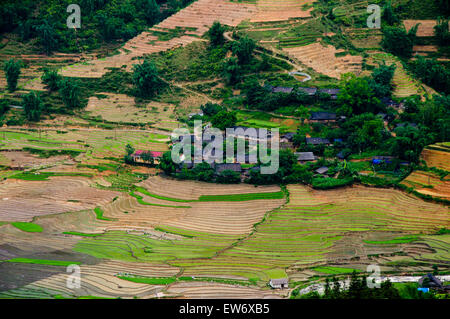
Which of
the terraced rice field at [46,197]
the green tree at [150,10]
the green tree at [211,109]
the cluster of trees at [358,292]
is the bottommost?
the cluster of trees at [358,292]

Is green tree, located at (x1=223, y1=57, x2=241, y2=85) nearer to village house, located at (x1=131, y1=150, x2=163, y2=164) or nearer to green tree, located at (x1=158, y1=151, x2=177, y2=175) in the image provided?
village house, located at (x1=131, y1=150, x2=163, y2=164)

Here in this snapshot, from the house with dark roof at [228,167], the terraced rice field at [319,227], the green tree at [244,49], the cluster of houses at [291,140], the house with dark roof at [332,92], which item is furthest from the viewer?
the green tree at [244,49]

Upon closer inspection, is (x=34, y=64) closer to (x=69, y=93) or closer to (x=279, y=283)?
(x=69, y=93)

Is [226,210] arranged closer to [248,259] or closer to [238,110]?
[248,259]

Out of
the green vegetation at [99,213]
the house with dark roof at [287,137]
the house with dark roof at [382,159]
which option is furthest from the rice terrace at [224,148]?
the house with dark roof at [287,137]

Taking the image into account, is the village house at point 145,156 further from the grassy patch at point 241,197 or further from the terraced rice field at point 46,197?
the grassy patch at point 241,197

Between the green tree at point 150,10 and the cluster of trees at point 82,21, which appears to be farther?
the green tree at point 150,10

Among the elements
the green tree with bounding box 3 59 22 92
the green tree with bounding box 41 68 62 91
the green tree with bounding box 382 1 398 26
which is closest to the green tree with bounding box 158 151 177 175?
the green tree with bounding box 41 68 62 91
